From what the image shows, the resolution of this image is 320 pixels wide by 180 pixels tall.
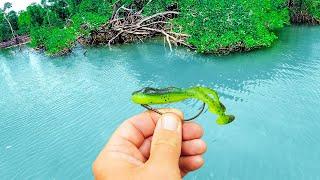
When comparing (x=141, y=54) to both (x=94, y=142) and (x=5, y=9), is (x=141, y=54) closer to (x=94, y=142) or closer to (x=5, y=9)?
(x=94, y=142)

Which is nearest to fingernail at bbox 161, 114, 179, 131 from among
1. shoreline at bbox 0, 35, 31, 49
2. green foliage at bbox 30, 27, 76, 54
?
green foliage at bbox 30, 27, 76, 54

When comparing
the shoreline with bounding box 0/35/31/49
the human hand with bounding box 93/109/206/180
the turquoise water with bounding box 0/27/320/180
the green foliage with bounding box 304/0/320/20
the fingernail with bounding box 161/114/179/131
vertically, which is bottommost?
the shoreline with bounding box 0/35/31/49

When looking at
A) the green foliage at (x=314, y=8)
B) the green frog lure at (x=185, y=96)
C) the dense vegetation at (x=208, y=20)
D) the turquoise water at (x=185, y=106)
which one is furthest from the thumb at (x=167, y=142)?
the green foliage at (x=314, y=8)

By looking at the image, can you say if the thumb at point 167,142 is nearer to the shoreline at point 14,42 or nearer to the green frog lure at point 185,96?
the green frog lure at point 185,96

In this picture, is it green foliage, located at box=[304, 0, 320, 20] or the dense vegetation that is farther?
green foliage, located at box=[304, 0, 320, 20]

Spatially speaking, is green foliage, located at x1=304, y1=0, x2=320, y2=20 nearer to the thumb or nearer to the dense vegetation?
the dense vegetation

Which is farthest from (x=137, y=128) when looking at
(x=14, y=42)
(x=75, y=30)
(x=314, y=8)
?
(x=14, y=42)
